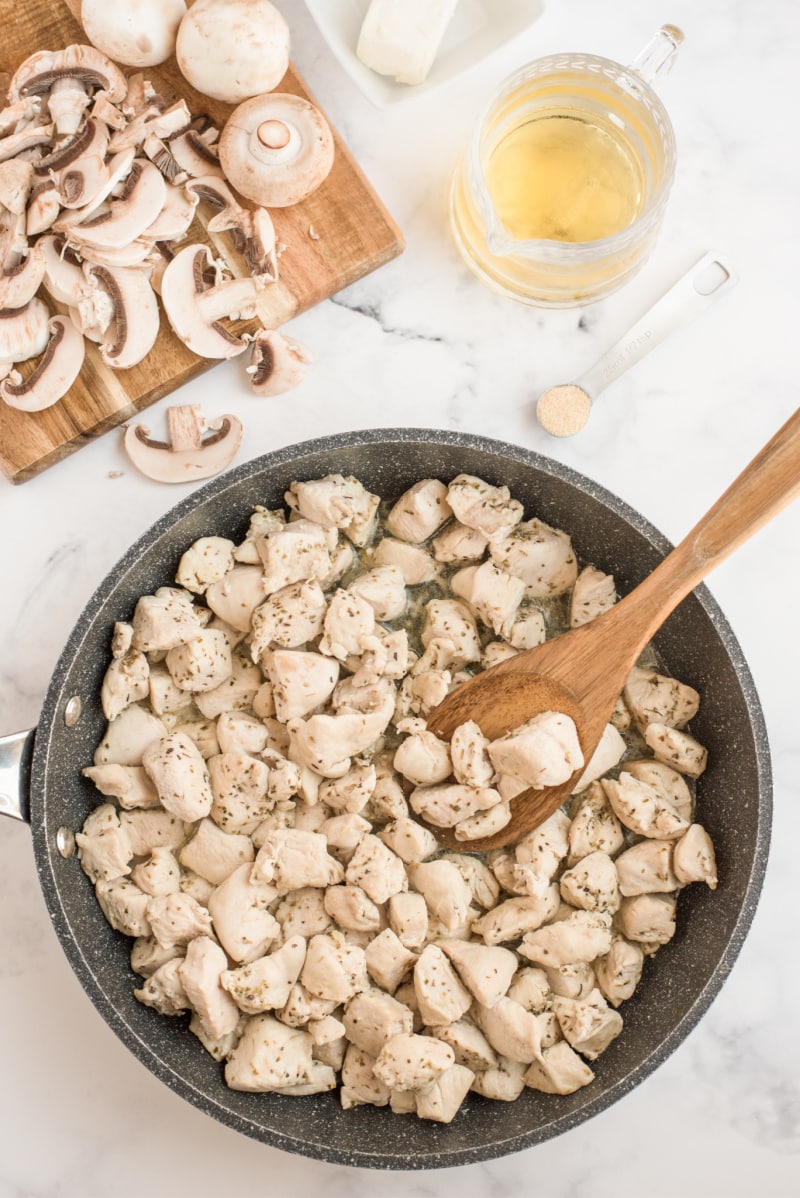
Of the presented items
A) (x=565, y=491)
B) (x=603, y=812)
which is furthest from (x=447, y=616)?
(x=603, y=812)

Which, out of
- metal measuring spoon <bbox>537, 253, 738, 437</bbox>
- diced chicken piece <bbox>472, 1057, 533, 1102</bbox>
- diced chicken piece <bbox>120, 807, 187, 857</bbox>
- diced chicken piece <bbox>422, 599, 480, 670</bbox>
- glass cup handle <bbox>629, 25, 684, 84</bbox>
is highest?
glass cup handle <bbox>629, 25, 684, 84</bbox>

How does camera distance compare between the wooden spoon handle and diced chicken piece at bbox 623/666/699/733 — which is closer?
the wooden spoon handle

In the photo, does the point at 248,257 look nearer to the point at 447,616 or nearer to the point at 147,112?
the point at 147,112

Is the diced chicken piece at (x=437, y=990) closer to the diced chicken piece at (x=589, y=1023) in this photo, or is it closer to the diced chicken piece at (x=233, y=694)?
the diced chicken piece at (x=589, y=1023)

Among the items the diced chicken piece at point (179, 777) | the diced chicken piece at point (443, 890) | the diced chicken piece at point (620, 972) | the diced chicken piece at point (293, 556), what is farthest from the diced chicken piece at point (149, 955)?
the diced chicken piece at point (620, 972)

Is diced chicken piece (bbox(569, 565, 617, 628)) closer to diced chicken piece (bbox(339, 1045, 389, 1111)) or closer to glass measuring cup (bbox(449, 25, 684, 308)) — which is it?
glass measuring cup (bbox(449, 25, 684, 308))

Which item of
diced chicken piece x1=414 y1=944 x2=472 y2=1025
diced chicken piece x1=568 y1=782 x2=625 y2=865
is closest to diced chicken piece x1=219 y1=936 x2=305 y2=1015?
diced chicken piece x1=414 y1=944 x2=472 y2=1025
